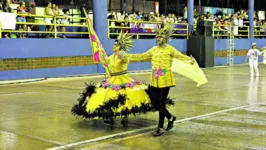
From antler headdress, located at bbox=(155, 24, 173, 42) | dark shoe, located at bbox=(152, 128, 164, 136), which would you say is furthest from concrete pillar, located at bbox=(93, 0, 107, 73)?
dark shoe, located at bbox=(152, 128, 164, 136)

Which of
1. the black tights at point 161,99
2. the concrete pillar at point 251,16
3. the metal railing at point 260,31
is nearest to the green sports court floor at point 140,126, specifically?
the black tights at point 161,99

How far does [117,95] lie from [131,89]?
0.32 metres

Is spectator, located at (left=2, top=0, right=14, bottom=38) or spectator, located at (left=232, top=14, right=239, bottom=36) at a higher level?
spectator, located at (left=2, top=0, right=14, bottom=38)

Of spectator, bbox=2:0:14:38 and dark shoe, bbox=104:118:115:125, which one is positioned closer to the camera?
→ dark shoe, bbox=104:118:115:125

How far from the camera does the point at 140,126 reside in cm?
767

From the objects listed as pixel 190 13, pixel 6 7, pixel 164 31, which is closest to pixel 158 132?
pixel 164 31

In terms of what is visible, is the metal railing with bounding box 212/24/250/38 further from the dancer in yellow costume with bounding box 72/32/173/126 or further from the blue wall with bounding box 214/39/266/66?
the dancer in yellow costume with bounding box 72/32/173/126

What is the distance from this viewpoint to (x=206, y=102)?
35.3 ft

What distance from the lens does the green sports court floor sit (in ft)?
20.7

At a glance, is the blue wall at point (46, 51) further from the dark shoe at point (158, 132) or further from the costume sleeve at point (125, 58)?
the dark shoe at point (158, 132)

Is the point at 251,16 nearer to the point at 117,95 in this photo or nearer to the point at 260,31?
the point at 260,31

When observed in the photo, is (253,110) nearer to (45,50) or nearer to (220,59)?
(45,50)

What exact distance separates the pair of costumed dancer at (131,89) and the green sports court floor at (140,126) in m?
0.37

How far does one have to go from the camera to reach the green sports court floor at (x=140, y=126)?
249 inches
